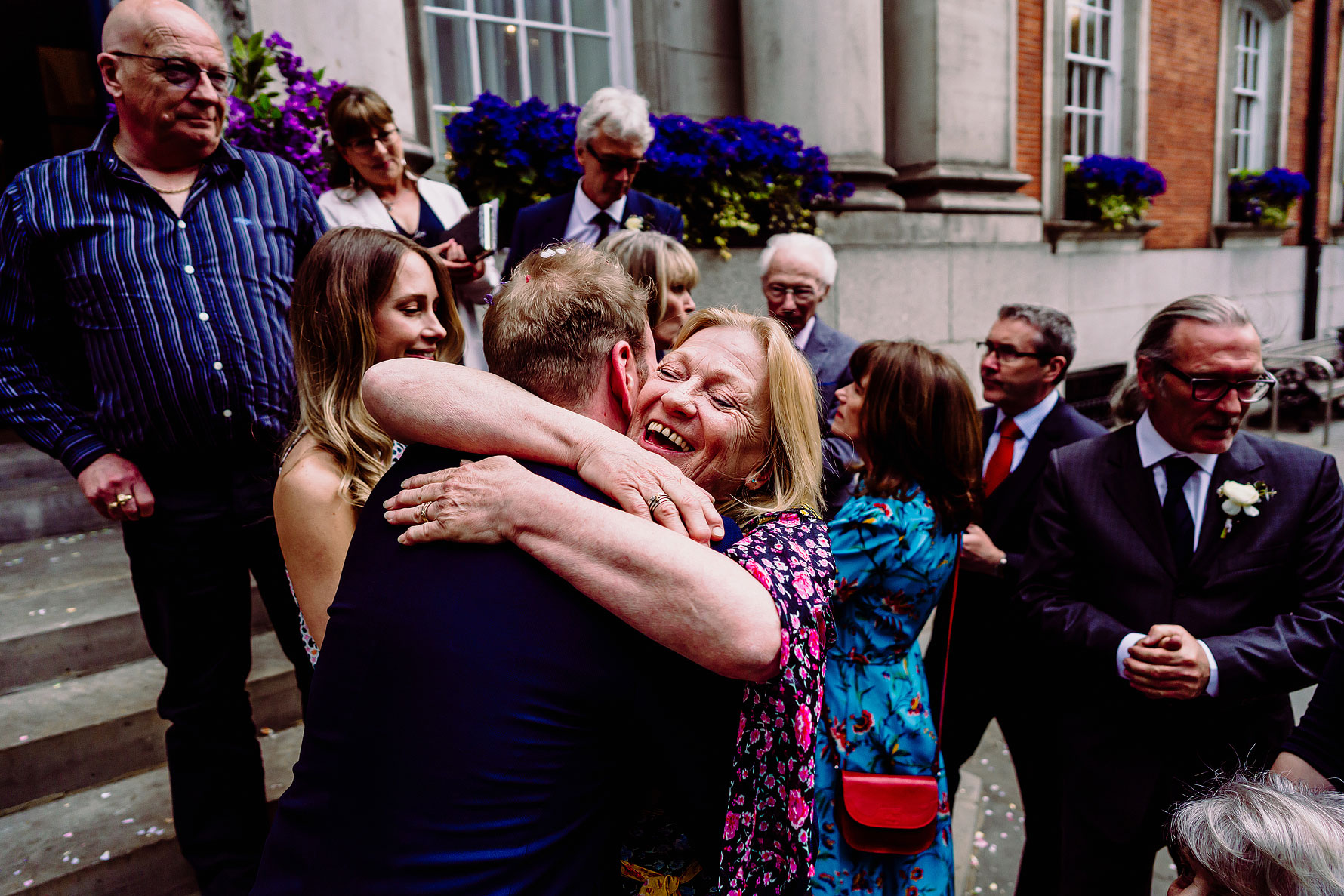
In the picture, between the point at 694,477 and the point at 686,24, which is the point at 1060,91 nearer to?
the point at 686,24

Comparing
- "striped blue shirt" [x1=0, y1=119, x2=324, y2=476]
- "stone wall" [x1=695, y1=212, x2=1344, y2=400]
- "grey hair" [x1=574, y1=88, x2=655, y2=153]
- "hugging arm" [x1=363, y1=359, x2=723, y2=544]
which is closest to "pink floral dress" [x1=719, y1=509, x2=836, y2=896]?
"hugging arm" [x1=363, y1=359, x2=723, y2=544]

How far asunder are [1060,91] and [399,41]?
308 inches

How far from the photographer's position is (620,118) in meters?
3.64

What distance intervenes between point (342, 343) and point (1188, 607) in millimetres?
2280

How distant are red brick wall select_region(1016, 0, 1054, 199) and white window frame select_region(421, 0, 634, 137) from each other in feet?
15.4

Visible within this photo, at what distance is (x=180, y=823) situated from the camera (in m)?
2.50

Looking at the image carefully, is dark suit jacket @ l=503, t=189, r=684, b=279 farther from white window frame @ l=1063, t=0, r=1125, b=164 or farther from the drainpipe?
the drainpipe

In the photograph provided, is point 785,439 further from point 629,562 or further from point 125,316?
point 125,316

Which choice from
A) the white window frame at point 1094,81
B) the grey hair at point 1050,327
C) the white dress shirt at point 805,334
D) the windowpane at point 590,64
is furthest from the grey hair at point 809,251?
the white window frame at point 1094,81

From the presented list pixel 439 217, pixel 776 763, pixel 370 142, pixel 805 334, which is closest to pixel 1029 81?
pixel 805 334

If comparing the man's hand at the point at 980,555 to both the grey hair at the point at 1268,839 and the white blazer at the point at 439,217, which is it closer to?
the grey hair at the point at 1268,839

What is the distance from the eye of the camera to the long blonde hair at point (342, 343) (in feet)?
6.22

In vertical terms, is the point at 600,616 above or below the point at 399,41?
below

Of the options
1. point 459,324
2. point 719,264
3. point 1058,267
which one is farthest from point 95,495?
point 1058,267
